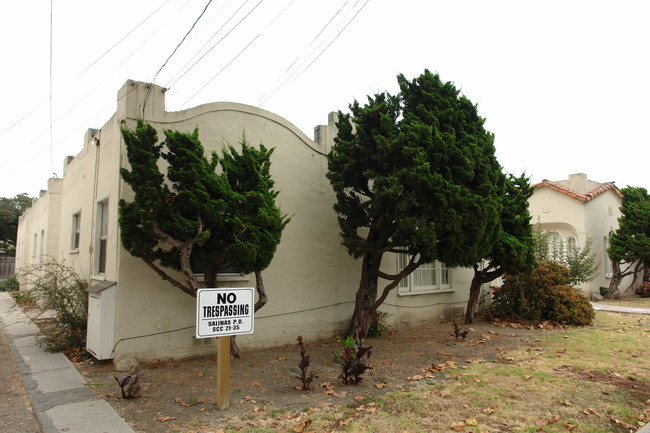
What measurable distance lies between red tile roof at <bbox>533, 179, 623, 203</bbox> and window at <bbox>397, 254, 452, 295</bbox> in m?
10.00

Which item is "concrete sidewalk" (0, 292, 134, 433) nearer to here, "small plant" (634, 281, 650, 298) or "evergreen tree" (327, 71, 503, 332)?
"evergreen tree" (327, 71, 503, 332)

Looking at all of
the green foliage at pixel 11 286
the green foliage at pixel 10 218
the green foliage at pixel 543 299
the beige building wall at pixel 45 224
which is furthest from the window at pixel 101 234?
the green foliage at pixel 10 218

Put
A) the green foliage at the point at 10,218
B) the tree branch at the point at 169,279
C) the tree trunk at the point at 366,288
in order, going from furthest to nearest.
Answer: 1. the green foliage at the point at 10,218
2. the tree trunk at the point at 366,288
3. the tree branch at the point at 169,279

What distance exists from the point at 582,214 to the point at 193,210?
18699 mm

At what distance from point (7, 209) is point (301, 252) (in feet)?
131

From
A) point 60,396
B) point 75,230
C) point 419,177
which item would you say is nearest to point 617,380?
point 419,177

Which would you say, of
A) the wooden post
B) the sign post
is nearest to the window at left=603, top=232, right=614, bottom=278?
the sign post

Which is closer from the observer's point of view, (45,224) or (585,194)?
(45,224)

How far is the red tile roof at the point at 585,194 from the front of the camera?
1950 centimetres

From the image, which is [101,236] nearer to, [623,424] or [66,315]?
[66,315]

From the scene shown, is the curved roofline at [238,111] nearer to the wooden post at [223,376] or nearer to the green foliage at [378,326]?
the green foliage at [378,326]

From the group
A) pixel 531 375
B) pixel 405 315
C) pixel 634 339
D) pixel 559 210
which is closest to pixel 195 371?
pixel 531 375

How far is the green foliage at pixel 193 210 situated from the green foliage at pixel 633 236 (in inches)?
709

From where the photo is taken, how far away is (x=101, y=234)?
853 centimetres
